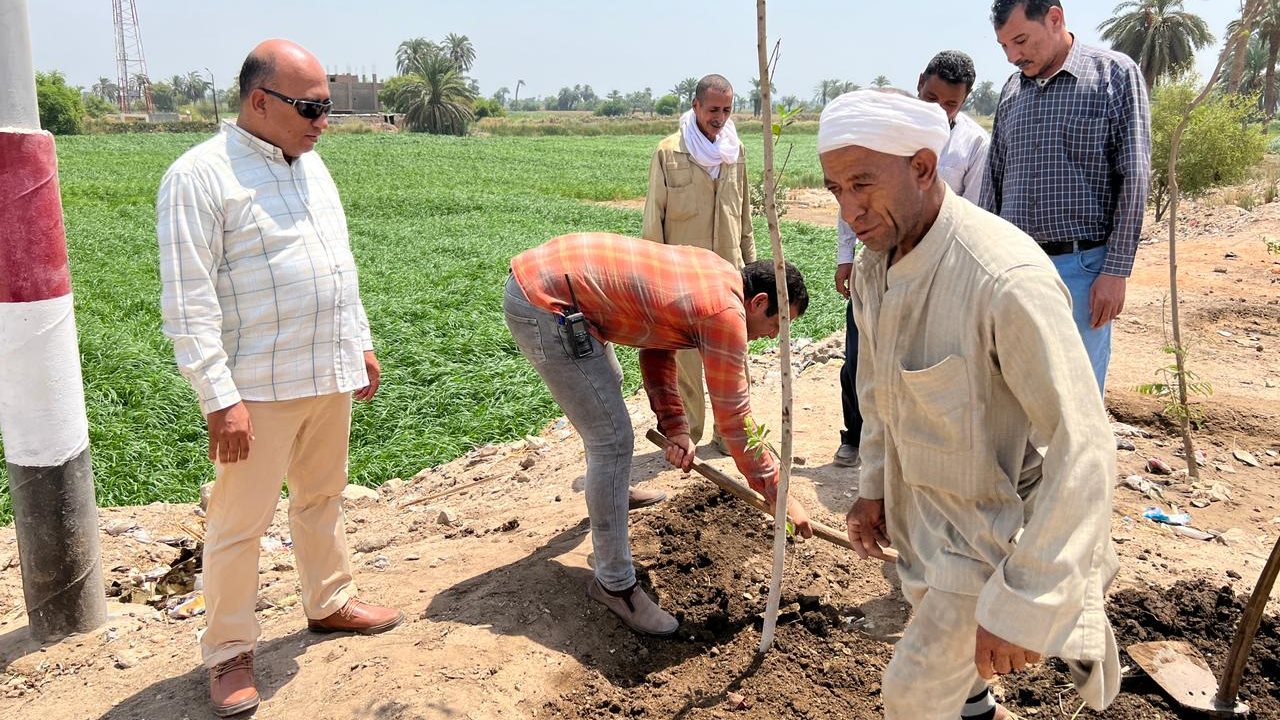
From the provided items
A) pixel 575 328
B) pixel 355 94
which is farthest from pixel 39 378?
pixel 355 94

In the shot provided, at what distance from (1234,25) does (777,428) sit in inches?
118

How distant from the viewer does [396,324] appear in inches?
339

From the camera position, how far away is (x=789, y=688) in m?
3.10

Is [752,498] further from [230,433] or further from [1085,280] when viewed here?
[230,433]

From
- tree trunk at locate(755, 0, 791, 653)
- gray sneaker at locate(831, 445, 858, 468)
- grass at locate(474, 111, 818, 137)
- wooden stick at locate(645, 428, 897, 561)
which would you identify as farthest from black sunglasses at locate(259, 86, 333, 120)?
grass at locate(474, 111, 818, 137)

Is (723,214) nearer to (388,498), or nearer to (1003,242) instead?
(388,498)

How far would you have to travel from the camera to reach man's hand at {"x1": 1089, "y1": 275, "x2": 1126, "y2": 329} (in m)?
3.35

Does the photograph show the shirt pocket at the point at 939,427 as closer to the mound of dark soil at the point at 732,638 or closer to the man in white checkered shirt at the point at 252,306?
the mound of dark soil at the point at 732,638

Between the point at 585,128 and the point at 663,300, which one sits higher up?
the point at 585,128

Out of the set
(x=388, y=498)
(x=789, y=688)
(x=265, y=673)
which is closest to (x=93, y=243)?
(x=388, y=498)

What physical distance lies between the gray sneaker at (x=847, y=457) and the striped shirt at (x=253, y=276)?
277 centimetres

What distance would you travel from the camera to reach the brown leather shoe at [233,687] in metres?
2.91

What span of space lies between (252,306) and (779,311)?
5.37 feet

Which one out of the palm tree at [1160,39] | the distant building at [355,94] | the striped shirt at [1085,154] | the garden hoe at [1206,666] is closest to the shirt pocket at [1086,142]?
the striped shirt at [1085,154]
